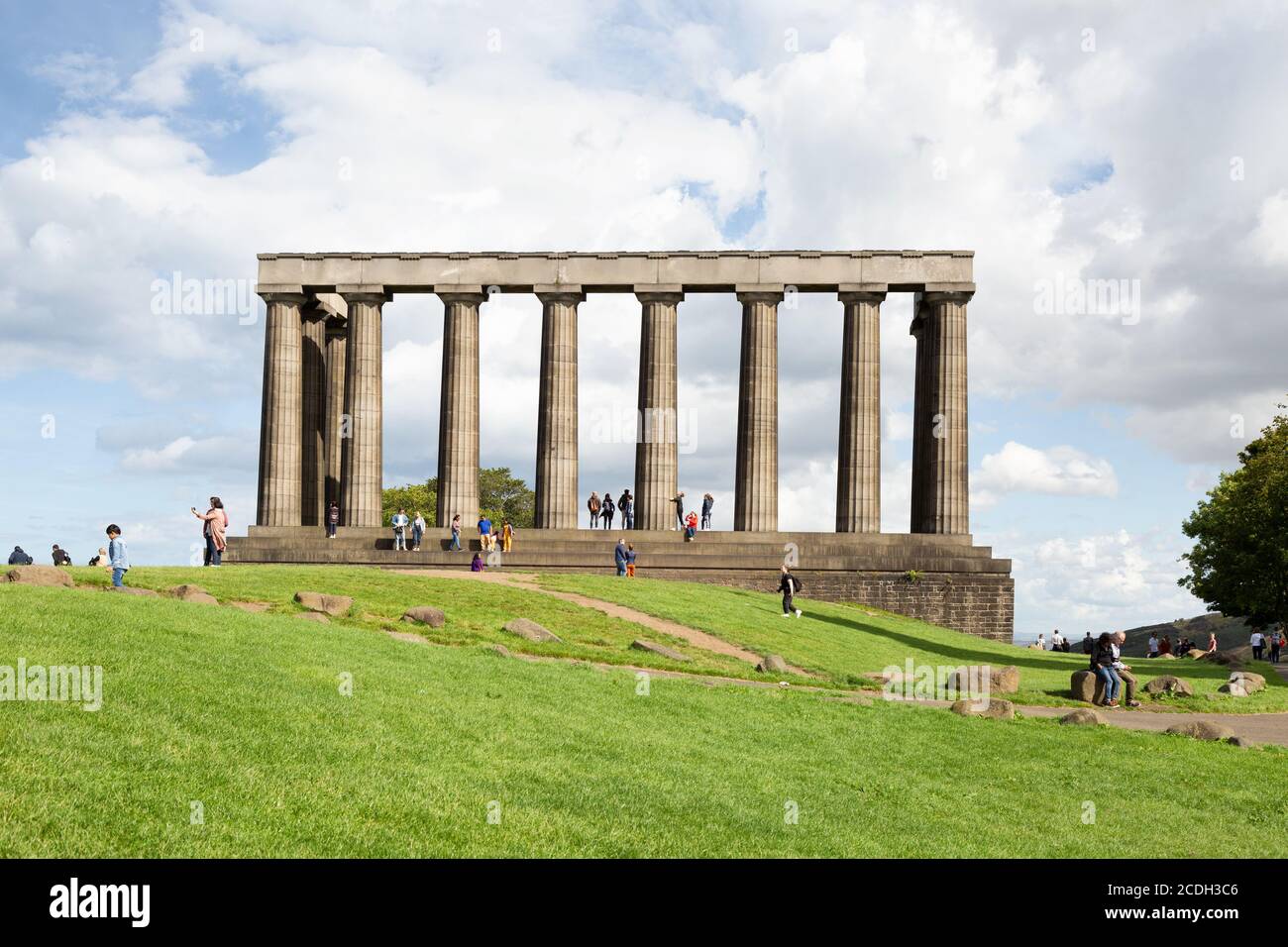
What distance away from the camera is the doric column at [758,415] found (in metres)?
58.2

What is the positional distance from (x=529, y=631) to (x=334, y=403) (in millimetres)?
42016

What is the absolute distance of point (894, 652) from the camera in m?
40.1

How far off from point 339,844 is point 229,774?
2.14m

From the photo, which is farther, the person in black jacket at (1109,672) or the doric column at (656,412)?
the doric column at (656,412)

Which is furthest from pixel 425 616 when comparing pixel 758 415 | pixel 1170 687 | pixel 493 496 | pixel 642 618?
pixel 493 496

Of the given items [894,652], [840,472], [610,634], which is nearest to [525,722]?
[610,634]

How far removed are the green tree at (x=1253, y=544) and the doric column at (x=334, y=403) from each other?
168ft

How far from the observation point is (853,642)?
40312mm

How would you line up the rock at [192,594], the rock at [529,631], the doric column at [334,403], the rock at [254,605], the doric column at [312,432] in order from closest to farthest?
1. the rock at [192,594]
2. the rock at [254,605]
3. the rock at [529,631]
4. the doric column at [334,403]
5. the doric column at [312,432]

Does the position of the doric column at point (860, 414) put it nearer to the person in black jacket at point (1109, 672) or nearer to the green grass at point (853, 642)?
the green grass at point (853, 642)

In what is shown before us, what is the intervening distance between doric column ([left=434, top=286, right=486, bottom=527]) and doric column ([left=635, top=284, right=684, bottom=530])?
909cm

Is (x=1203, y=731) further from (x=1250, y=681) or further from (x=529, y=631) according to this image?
(x=529, y=631)


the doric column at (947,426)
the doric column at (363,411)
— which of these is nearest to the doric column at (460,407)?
the doric column at (363,411)
